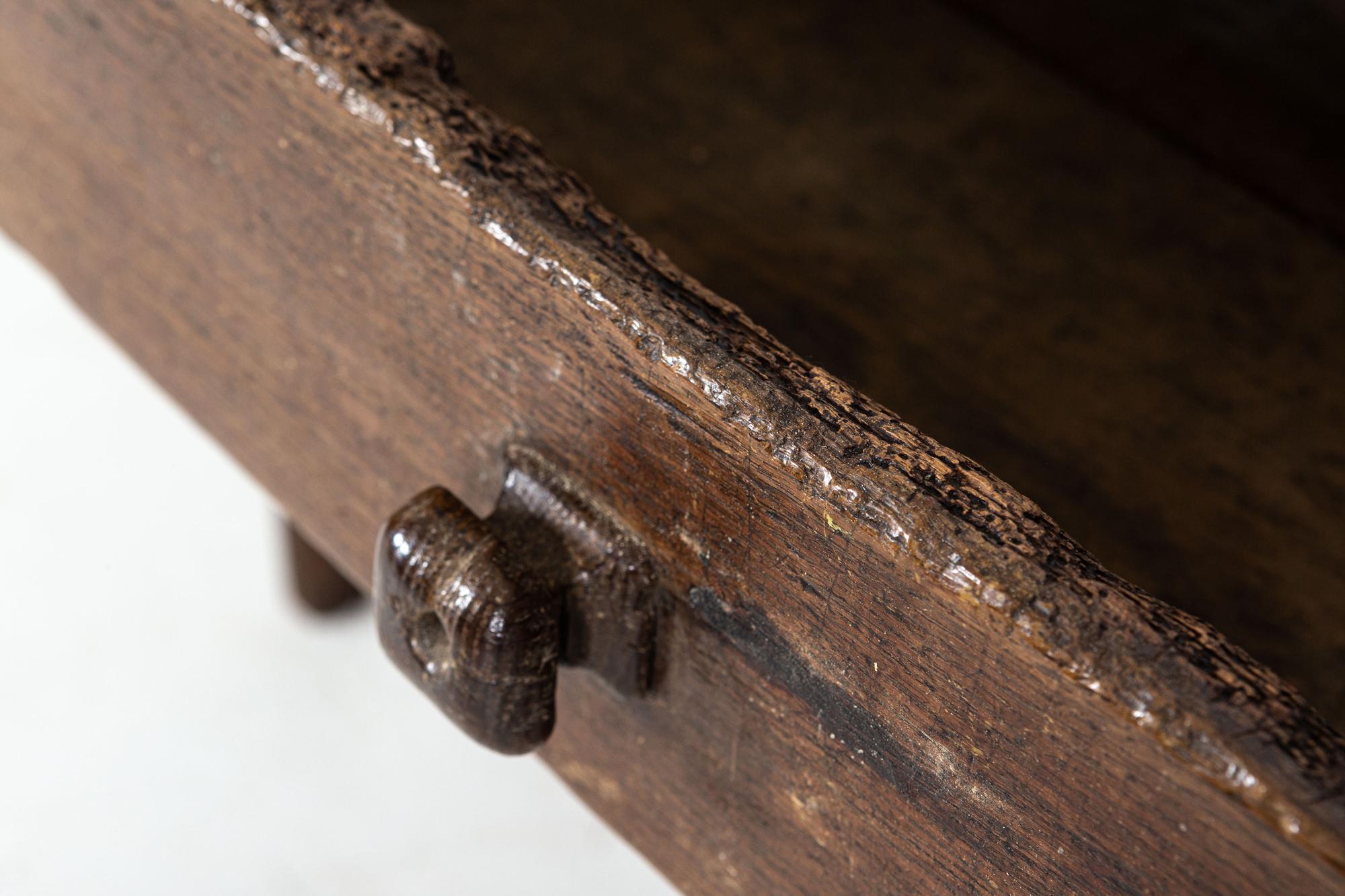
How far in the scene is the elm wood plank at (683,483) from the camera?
1.62 ft

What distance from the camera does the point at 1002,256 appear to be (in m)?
1.18

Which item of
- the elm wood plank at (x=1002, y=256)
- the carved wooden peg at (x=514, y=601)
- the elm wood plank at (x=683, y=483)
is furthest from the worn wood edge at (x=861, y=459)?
the elm wood plank at (x=1002, y=256)

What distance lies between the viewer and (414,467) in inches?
31.9

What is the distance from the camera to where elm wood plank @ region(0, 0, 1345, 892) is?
50cm

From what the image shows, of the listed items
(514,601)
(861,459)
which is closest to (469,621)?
(514,601)

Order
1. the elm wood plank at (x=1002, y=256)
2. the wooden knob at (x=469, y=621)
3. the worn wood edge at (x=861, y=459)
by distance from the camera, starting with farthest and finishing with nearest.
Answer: the elm wood plank at (x=1002, y=256) < the wooden knob at (x=469, y=621) < the worn wood edge at (x=861, y=459)

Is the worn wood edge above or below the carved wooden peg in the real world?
above

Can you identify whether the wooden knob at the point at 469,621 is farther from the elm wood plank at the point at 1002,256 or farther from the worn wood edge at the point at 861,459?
the elm wood plank at the point at 1002,256

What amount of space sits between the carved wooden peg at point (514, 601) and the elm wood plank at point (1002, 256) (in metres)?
0.29

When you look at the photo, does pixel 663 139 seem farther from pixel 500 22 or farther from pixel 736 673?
pixel 736 673

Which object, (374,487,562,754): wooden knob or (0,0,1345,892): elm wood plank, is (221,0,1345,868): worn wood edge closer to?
(0,0,1345,892): elm wood plank

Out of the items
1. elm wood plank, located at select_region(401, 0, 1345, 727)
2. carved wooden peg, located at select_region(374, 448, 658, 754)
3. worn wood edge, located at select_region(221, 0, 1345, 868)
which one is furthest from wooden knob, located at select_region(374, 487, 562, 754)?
elm wood plank, located at select_region(401, 0, 1345, 727)

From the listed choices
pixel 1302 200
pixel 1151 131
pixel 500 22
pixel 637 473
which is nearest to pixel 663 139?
pixel 500 22

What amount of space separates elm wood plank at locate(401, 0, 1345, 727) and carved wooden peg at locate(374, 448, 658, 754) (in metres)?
0.29
